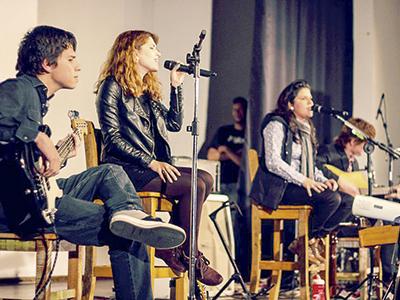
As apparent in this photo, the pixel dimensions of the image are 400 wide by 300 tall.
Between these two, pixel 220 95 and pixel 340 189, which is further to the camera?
pixel 220 95

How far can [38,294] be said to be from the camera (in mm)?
3082

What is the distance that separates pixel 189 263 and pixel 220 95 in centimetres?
386

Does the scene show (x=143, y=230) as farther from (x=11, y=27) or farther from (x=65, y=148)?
(x=11, y=27)

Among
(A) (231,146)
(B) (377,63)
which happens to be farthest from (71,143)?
(B) (377,63)

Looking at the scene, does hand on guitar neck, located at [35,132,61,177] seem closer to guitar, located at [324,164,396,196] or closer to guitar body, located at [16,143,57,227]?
guitar body, located at [16,143,57,227]

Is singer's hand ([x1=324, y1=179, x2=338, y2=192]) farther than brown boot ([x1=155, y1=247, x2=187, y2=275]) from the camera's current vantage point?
Yes

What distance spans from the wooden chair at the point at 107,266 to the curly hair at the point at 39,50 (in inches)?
25.4

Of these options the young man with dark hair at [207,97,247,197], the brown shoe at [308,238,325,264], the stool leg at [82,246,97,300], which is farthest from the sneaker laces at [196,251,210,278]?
the young man with dark hair at [207,97,247,197]

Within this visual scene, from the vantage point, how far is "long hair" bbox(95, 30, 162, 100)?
3830mm

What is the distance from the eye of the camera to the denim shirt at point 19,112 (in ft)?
9.45

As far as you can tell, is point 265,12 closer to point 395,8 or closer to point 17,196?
point 395,8

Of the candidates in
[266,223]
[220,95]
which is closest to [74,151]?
[266,223]

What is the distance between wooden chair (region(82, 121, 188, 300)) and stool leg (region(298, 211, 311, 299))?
90 centimetres

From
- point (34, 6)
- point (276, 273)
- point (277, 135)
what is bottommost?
point (276, 273)
